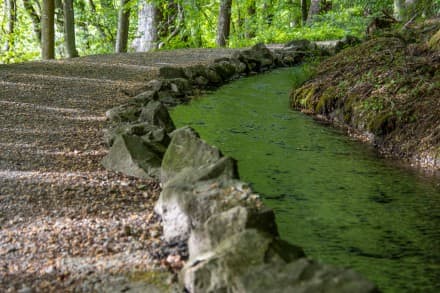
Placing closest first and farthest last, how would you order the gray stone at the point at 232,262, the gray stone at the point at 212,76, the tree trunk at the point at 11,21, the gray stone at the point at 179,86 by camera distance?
the gray stone at the point at 232,262 < the gray stone at the point at 179,86 < the gray stone at the point at 212,76 < the tree trunk at the point at 11,21

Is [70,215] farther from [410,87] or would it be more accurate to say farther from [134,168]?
[410,87]

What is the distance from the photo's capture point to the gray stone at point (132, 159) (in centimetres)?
517

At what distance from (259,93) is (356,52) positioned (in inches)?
71.1

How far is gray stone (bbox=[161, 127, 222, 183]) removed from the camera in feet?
15.3

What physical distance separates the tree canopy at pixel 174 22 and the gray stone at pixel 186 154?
7.43 meters

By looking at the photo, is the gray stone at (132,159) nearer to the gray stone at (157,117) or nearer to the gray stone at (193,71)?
the gray stone at (157,117)

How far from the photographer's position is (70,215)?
424 centimetres

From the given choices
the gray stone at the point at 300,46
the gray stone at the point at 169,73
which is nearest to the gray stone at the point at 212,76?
the gray stone at the point at 169,73

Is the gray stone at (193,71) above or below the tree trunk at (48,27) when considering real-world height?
below

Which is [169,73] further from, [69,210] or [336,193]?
[69,210]

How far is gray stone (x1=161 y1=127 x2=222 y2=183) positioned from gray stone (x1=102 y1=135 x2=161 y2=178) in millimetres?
277

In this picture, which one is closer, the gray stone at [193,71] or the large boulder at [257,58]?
the gray stone at [193,71]

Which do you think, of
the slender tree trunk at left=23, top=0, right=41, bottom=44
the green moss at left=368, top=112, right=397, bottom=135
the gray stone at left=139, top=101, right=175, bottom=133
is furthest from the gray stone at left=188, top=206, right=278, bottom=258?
the slender tree trunk at left=23, top=0, right=41, bottom=44

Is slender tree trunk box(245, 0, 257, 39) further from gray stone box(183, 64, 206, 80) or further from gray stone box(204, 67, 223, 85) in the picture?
gray stone box(183, 64, 206, 80)
